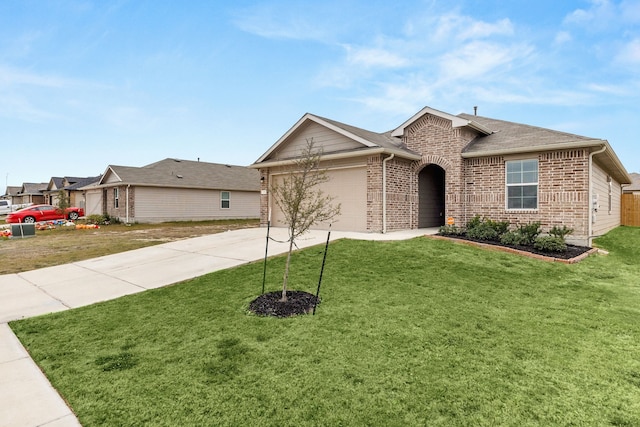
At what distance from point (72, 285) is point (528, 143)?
46.2ft

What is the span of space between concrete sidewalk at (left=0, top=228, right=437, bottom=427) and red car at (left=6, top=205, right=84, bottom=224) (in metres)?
21.7

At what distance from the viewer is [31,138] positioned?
86.9 feet

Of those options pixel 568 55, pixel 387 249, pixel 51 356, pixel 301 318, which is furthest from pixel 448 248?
pixel 568 55

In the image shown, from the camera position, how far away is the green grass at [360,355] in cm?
267

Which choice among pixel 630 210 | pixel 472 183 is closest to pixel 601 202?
pixel 472 183

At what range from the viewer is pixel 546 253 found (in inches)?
361

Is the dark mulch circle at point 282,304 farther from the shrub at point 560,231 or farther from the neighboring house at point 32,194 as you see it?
the neighboring house at point 32,194

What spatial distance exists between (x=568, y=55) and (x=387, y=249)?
1384 centimetres

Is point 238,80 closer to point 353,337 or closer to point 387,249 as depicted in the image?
point 387,249

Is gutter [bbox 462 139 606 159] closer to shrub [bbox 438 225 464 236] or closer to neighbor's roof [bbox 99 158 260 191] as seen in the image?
shrub [bbox 438 225 464 236]

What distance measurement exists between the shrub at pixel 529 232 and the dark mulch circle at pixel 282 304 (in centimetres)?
802

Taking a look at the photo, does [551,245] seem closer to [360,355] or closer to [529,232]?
[529,232]

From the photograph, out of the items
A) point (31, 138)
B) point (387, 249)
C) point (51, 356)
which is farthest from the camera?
point (31, 138)

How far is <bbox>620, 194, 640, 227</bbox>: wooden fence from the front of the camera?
21438 mm
